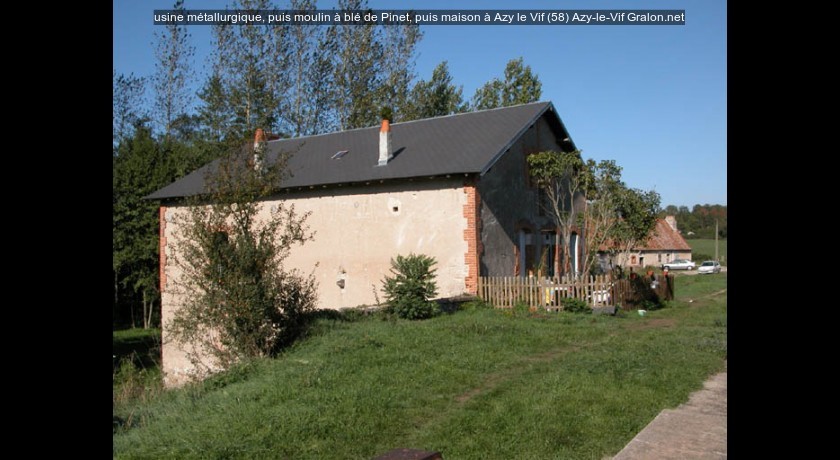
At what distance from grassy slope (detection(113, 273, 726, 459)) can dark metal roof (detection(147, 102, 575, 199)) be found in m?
6.34

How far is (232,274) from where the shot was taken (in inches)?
388

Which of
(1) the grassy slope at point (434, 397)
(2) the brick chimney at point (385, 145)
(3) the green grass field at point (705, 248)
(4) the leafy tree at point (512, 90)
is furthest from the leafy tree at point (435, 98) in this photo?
(3) the green grass field at point (705, 248)

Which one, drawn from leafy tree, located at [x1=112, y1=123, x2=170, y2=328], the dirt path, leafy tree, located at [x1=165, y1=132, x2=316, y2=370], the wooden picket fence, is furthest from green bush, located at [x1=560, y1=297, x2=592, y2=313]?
leafy tree, located at [x1=112, y1=123, x2=170, y2=328]

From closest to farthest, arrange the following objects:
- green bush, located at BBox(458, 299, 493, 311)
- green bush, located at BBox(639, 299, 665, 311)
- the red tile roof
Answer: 1. green bush, located at BBox(458, 299, 493, 311)
2. green bush, located at BBox(639, 299, 665, 311)
3. the red tile roof

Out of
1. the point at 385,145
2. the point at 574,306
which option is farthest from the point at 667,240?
the point at 574,306

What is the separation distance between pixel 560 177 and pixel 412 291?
7298 millimetres

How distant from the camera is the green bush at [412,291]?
44.5 ft

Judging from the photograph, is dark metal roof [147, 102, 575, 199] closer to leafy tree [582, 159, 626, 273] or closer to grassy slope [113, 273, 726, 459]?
leafy tree [582, 159, 626, 273]

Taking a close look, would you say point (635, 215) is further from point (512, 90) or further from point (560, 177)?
point (512, 90)

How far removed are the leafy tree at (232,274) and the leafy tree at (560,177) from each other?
965cm

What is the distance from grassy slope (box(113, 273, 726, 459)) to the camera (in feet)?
18.1

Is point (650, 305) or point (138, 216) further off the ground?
point (138, 216)
